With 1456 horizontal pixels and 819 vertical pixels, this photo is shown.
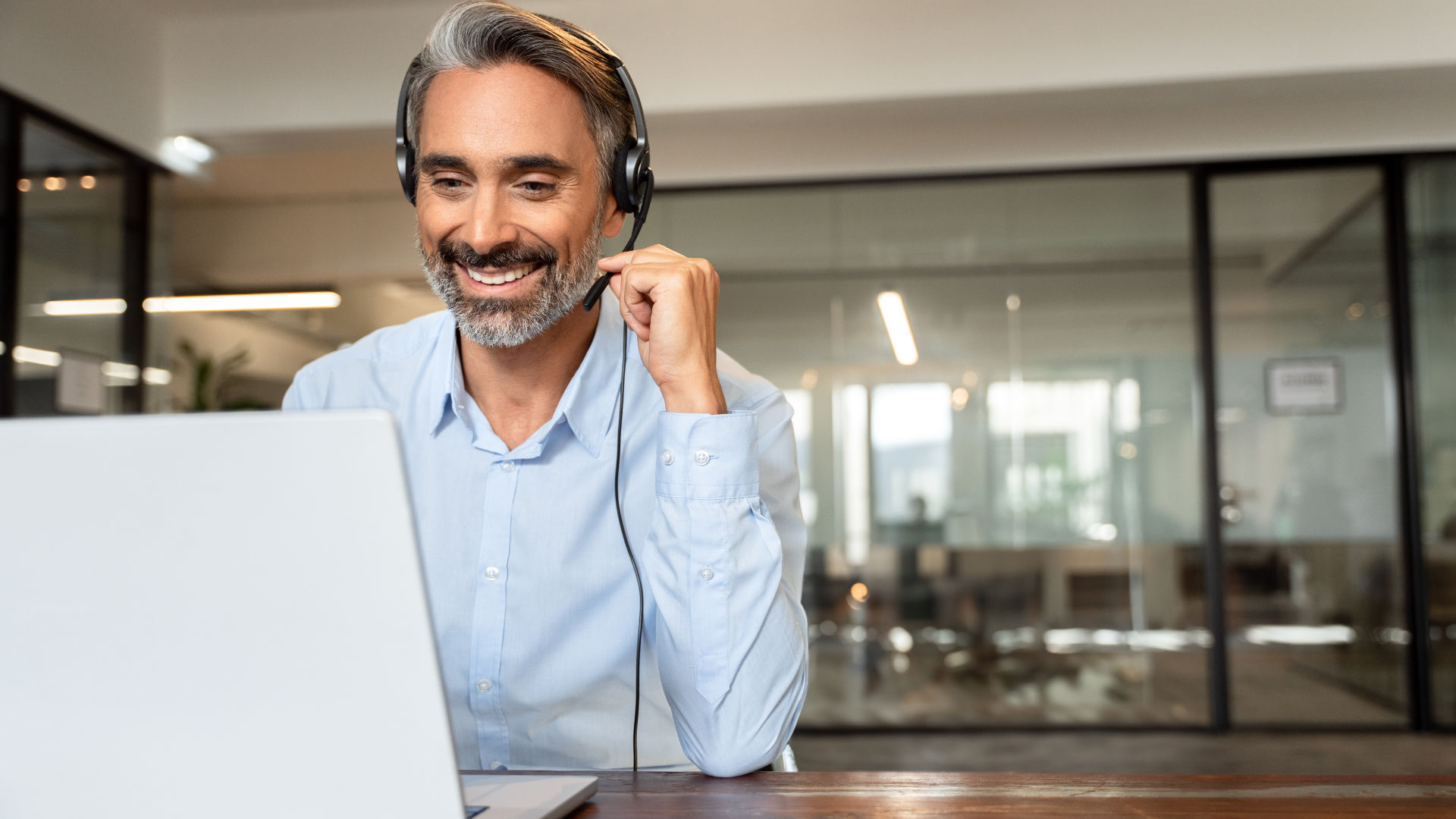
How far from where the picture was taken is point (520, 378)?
1.29 metres

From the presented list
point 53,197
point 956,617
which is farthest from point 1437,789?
point 53,197

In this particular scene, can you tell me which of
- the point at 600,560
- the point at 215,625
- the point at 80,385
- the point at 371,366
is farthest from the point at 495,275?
the point at 80,385

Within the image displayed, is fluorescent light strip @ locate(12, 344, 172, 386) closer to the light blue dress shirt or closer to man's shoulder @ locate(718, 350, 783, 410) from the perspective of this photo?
the light blue dress shirt

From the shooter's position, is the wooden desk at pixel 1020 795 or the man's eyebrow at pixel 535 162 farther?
the man's eyebrow at pixel 535 162

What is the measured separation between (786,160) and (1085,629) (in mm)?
2422

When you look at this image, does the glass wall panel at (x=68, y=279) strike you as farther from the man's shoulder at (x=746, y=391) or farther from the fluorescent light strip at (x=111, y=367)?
the man's shoulder at (x=746, y=391)

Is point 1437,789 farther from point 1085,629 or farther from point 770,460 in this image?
point 1085,629

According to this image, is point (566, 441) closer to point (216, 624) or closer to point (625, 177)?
point (625, 177)

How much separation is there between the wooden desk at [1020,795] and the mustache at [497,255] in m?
0.61

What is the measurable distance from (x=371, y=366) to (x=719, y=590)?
628 mm

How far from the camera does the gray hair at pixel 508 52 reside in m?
1.17

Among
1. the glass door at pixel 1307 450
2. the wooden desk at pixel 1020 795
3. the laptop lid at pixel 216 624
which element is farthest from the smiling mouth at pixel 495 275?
the glass door at pixel 1307 450

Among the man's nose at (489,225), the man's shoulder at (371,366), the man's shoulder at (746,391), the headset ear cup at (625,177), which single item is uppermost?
the headset ear cup at (625,177)

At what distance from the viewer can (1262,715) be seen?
4121 millimetres
